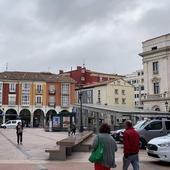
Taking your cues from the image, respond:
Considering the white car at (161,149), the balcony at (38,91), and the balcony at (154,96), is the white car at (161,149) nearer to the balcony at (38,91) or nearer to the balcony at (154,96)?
the balcony at (154,96)

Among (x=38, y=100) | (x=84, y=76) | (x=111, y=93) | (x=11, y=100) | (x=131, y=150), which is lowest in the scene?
(x=131, y=150)

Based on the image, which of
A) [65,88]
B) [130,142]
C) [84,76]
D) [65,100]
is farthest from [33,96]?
[130,142]

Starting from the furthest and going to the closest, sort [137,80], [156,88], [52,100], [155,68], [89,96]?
[137,80] → [89,96] → [52,100] → [155,68] → [156,88]

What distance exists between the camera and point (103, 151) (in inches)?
332

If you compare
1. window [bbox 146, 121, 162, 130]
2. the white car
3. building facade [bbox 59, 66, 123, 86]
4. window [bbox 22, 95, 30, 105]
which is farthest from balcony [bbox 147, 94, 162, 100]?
the white car

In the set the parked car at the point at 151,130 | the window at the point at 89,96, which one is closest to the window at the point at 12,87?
the window at the point at 89,96

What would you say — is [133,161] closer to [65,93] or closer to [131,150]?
[131,150]

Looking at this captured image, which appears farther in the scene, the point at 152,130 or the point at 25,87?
the point at 25,87

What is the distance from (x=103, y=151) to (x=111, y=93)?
8740cm

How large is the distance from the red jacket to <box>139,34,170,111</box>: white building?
4967 cm

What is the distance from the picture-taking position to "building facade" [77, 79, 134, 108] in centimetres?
9512

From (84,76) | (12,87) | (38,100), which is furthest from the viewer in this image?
(84,76)

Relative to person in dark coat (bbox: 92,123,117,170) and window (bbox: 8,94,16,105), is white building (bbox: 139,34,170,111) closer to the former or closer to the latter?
window (bbox: 8,94,16,105)

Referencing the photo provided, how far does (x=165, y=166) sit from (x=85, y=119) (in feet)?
164
